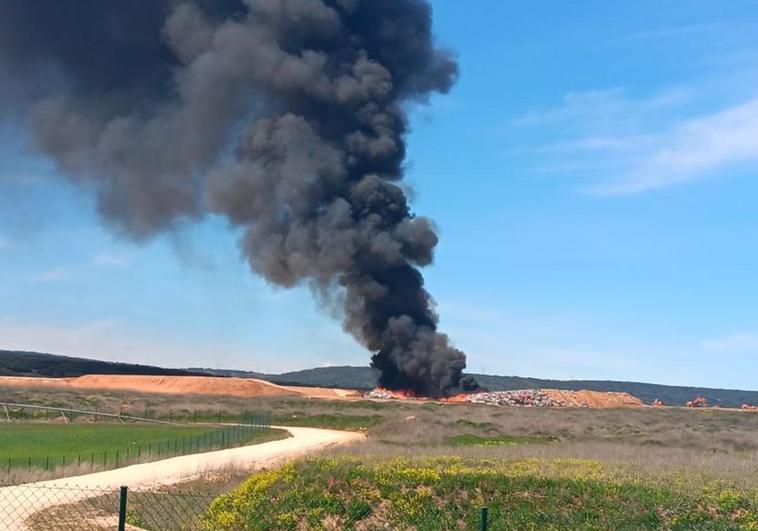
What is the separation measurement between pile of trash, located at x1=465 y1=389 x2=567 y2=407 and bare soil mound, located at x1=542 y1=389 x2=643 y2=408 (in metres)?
1.15

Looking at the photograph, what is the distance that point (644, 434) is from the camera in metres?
45.3

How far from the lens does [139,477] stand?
2638 centimetres

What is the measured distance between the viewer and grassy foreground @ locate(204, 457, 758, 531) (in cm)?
1347

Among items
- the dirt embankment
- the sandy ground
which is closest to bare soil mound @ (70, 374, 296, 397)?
the dirt embankment

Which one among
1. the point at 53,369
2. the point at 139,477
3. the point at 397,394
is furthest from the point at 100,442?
the point at 53,369

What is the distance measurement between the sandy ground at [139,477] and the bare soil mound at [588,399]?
54940 millimetres

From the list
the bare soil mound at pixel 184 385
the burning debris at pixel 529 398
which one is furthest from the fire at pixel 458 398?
the bare soil mound at pixel 184 385

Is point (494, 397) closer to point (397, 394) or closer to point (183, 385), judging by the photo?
point (397, 394)

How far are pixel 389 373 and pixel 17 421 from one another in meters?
34.5

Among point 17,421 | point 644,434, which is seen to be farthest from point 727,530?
point 17,421

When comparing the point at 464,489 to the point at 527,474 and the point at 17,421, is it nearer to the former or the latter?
the point at 527,474

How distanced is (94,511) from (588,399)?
8967cm

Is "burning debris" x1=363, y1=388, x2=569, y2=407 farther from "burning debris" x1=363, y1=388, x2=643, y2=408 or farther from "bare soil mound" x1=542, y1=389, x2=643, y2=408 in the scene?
"bare soil mound" x1=542, y1=389, x2=643, y2=408

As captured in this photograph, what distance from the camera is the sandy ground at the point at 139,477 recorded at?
17375 millimetres
